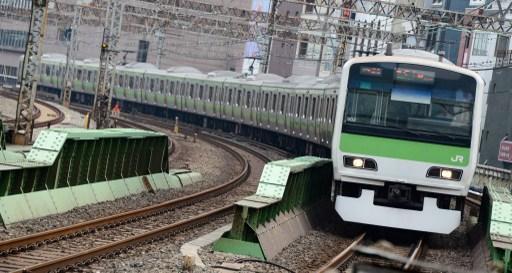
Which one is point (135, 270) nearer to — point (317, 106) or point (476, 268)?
point (476, 268)

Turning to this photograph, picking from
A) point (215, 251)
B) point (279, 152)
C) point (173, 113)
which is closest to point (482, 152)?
point (279, 152)

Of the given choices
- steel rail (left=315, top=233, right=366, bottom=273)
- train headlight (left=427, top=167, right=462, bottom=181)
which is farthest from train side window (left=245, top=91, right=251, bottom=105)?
steel rail (left=315, top=233, right=366, bottom=273)

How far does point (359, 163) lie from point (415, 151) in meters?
0.83

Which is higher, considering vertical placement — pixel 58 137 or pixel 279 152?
pixel 58 137

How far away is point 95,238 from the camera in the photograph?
11508 millimetres

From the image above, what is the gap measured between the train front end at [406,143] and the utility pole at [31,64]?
25.9 feet

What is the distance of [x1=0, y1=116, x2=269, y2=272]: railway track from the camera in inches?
365

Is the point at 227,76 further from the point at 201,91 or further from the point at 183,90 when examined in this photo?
the point at 183,90

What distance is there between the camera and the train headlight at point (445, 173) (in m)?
14.0

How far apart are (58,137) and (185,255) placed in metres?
3.78

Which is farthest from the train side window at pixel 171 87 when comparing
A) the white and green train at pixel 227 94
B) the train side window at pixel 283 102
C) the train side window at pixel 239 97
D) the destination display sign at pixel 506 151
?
the destination display sign at pixel 506 151

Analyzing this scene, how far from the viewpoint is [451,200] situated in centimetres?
1417

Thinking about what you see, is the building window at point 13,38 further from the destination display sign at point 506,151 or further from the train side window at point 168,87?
the destination display sign at point 506,151

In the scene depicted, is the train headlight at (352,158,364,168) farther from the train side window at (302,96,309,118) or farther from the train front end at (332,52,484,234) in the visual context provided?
the train side window at (302,96,309,118)
